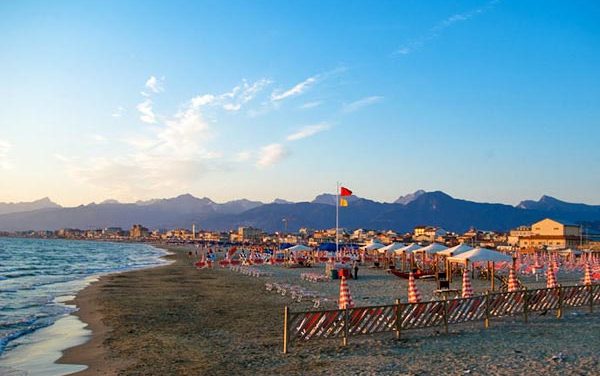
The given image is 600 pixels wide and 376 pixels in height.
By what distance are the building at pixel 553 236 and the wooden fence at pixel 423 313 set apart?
8946 centimetres

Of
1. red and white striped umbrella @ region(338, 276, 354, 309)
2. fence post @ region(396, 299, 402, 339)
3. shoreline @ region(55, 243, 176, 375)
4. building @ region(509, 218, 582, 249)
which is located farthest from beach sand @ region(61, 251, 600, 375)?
building @ region(509, 218, 582, 249)

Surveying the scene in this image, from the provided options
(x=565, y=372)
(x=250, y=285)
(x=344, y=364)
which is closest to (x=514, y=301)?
(x=565, y=372)

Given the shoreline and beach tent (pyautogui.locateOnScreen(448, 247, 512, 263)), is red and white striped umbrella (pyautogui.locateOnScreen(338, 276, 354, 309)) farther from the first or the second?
beach tent (pyautogui.locateOnScreen(448, 247, 512, 263))

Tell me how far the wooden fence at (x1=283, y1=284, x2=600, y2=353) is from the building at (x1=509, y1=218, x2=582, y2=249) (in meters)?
89.5

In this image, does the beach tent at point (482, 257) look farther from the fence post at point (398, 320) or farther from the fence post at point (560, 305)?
the fence post at point (398, 320)

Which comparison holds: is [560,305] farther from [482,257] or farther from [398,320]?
[482,257]

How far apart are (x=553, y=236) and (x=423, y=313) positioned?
102364 mm

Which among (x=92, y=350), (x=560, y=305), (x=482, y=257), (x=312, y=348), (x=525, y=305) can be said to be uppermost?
(x=482, y=257)

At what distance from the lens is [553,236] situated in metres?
103

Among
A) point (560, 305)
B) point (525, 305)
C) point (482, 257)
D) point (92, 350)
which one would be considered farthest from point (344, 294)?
point (482, 257)

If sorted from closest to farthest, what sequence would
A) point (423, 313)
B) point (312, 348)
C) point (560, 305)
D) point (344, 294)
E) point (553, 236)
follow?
point (312, 348), point (423, 313), point (344, 294), point (560, 305), point (553, 236)

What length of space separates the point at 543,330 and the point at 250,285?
1949 cm

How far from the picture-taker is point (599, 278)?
27188 mm

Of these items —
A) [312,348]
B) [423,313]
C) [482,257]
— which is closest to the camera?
[312,348]
